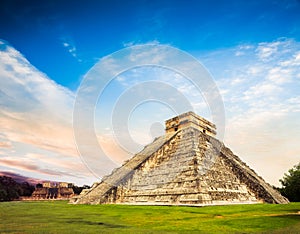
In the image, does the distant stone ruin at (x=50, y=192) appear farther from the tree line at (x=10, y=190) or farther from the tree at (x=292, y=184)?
the tree at (x=292, y=184)

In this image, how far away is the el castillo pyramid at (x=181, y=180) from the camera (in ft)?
61.3

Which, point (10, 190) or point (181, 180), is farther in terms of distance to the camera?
point (10, 190)

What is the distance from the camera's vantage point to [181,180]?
19.8 metres

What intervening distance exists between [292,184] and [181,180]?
13.3 metres

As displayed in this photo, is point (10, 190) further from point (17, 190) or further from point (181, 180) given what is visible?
point (181, 180)

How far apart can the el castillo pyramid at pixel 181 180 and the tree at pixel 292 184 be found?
2.06m

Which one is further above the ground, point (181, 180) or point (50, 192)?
point (50, 192)

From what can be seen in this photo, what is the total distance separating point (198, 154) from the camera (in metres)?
22.4

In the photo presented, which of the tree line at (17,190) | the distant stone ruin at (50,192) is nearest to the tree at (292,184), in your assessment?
the tree line at (17,190)

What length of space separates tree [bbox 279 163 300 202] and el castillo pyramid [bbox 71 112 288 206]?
206 cm

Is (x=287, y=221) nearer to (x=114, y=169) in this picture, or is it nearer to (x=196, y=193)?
(x=196, y=193)

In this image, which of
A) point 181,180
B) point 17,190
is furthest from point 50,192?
point 181,180

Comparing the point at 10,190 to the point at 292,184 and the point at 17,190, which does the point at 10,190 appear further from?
the point at 292,184

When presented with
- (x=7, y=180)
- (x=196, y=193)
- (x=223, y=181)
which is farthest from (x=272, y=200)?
(x=7, y=180)
